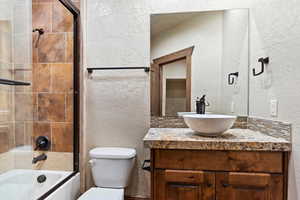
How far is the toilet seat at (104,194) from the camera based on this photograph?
1498 mm

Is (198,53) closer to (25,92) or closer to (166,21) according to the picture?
(166,21)

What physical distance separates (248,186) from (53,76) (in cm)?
190

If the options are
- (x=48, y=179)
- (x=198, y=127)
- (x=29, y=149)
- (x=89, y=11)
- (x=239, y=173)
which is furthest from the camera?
(x=89, y=11)

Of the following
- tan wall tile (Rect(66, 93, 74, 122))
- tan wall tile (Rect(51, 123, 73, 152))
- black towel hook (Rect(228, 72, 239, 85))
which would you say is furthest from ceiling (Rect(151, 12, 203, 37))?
tan wall tile (Rect(51, 123, 73, 152))

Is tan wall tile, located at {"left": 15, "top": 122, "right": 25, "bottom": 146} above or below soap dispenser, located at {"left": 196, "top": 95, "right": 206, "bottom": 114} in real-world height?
below

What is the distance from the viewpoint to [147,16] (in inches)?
A: 73.3

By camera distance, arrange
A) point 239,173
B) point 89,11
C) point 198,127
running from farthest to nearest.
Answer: point 89,11 → point 198,127 → point 239,173

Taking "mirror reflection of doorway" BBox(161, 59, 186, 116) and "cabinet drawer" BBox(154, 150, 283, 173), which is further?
"mirror reflection of doorway" BBox(161, 59, 186, 116)

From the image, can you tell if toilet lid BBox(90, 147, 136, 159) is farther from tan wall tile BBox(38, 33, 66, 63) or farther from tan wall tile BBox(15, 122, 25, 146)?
tan wall tile BBox(38, 33, 66, 63)

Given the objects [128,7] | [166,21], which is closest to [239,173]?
[166,21]

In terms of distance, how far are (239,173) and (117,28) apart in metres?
1.61

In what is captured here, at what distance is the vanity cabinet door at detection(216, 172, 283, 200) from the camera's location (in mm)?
1205

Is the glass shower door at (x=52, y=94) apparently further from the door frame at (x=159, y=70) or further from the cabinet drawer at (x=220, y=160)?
the cabinet drawer at (x=220, y=160)

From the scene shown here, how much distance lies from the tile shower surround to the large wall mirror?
84 centimetres
